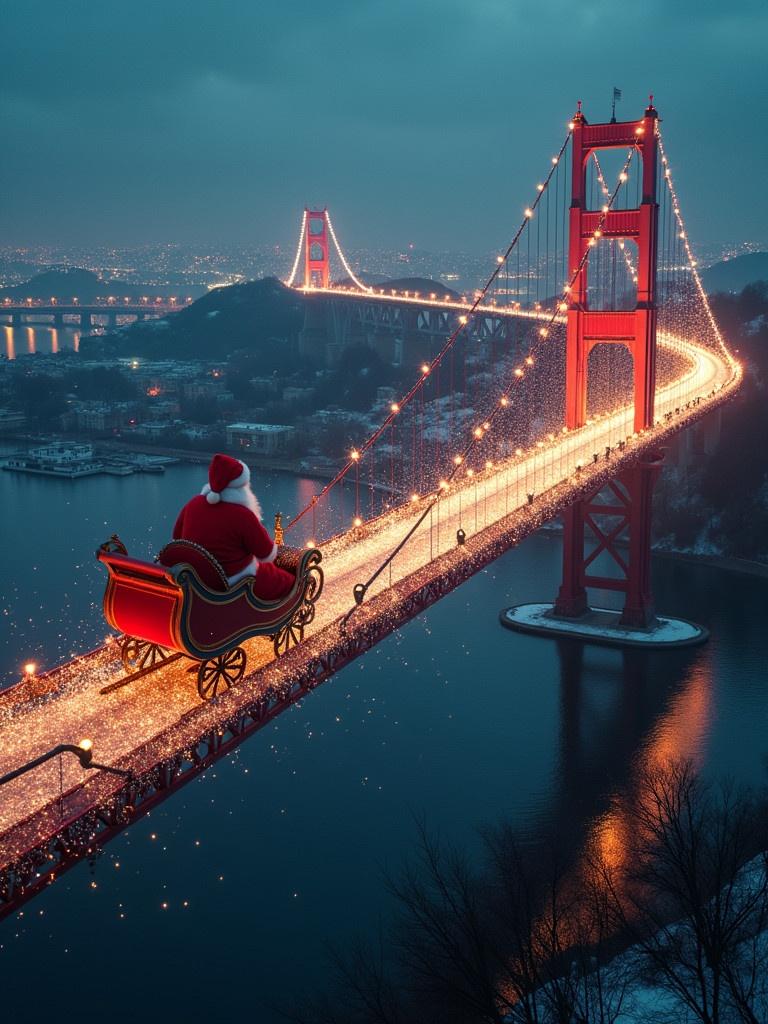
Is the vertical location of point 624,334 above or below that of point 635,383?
above

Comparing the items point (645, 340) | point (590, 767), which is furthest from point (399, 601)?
point (645, 340)

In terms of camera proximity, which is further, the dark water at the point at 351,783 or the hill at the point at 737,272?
the hill at the point at 737,272

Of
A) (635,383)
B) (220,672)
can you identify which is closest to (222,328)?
(635,383)

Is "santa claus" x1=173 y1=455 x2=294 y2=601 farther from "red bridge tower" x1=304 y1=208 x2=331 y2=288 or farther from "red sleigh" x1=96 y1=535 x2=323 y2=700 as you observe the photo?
"red bridge tower" x1=304 y1=208 x2=331 y2=288

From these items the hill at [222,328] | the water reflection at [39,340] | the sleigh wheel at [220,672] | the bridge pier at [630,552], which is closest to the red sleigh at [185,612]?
A: the sleigh wheel at [220,672]

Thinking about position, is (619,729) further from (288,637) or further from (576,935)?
(288,637)

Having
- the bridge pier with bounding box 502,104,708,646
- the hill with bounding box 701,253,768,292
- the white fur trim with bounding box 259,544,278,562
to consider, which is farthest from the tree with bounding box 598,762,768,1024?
the hill with bounding box 701,253,768,292

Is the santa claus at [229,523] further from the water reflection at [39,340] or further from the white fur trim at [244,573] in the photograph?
the water reflection at [39,340]

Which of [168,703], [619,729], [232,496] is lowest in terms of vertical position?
[619,729]
